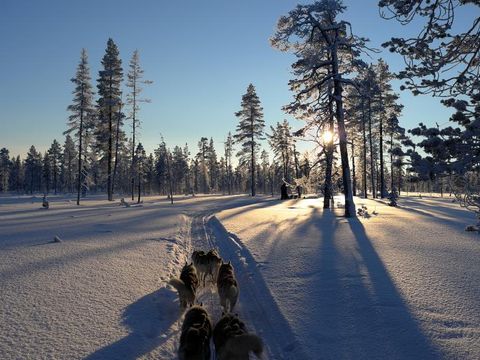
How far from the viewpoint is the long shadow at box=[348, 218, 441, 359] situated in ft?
15.8

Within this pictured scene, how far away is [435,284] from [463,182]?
2.40 m

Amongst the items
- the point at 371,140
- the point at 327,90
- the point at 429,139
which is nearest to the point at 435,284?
the point at 429,139

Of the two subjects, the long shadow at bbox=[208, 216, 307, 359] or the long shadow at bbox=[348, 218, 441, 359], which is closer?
the long shadow at bbox=[348, 218, 441, 359]

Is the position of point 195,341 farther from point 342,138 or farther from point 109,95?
point 109,95

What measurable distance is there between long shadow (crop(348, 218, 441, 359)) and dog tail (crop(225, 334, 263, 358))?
1.68 m

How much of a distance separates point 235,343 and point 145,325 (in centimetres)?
228

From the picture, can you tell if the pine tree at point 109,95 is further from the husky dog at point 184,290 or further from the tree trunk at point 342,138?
the husky dog at point 184,290

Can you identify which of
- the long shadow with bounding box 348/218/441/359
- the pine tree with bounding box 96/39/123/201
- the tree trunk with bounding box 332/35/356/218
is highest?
the pine tree with bounding box 96/39/123/201

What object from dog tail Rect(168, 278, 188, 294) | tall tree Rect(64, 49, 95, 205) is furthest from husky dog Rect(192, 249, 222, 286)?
tall tree Rect(64, 49, 95, 205)

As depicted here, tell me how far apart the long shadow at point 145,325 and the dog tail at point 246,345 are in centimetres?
151

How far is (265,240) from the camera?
43.0ft

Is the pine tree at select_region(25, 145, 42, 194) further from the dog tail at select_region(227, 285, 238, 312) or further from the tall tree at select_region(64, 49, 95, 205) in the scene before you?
the dog tail at select_region(227, 285, 238, 312)

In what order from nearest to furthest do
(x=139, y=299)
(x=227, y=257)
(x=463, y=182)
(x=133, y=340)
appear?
(x=133, y=340) < (x=463, y=182) < (x=139, y=299) < (x=227, y=257)

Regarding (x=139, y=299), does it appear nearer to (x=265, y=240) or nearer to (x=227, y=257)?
(x=227, y=257)
